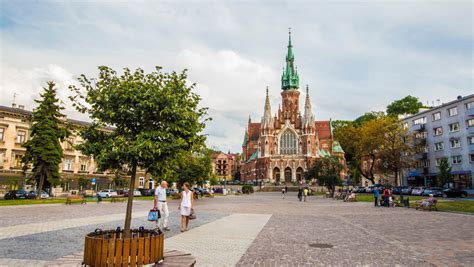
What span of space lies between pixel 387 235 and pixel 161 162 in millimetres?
9118

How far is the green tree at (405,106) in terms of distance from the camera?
7612 cm

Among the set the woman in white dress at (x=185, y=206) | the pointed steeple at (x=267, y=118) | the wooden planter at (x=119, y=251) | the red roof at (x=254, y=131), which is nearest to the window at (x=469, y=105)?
the woman in white dress at (x=185, y=206)

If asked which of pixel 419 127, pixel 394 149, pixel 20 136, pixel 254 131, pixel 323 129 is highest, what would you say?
pixel 254 131

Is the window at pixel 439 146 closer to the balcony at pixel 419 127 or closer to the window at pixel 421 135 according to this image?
the window at pixel 421 135

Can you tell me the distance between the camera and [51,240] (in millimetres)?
10250

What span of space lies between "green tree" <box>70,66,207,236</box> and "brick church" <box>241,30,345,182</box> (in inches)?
3171

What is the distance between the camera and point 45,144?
37.6 m

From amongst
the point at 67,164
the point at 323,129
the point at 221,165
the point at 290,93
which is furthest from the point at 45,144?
the point at 221,165

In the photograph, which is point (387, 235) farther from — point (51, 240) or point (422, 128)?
point (422, 128)

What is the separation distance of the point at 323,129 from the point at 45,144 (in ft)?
287

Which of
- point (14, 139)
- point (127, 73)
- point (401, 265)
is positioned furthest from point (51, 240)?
point (14, 139)

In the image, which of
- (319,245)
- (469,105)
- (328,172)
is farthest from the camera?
(469,105)

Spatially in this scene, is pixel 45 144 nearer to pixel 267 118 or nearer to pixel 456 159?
pixel 456 159

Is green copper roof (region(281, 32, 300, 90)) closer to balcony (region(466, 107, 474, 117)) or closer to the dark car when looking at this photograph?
balcony (region(466, 107, 474, 117))
